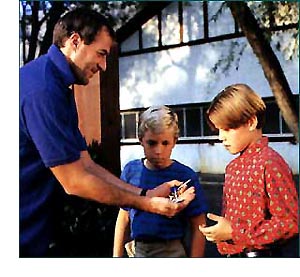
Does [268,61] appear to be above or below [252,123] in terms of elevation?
above

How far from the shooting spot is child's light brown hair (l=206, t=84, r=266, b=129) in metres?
3.53

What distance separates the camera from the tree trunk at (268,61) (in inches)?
139

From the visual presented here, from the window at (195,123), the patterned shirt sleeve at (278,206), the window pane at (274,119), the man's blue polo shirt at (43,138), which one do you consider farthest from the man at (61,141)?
the window pane at (274,119)

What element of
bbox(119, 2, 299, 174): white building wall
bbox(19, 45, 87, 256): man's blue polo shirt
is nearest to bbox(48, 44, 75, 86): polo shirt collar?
bbox(19, 45, 87, 256): man's blue polo shirt

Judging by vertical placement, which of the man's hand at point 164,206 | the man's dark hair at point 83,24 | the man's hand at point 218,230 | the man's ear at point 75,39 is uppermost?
the man's dark hair at point 83,24

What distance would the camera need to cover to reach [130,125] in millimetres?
3553

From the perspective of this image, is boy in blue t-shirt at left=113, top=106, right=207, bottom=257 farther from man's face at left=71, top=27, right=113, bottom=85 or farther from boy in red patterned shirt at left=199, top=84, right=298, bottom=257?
man's face at left=71, top=27, right=113, bottom=85

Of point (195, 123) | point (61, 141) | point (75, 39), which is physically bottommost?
point (61, 141)

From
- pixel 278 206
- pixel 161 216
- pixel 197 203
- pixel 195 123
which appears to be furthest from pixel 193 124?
pixel 278 206

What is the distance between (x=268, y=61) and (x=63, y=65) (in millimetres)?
1253

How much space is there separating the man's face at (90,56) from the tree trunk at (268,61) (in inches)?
31.7

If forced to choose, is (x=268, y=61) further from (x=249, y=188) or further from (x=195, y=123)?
(x=249, y=188)

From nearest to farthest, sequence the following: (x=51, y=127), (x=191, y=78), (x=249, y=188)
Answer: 1. (x=51, y=127)
2. (x=249, y=188)
3. (x=191, y=78)

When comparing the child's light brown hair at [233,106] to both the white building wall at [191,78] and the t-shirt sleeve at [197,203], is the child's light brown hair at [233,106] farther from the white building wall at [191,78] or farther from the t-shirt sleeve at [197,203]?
the t-shirt sleeve at [197,203]
